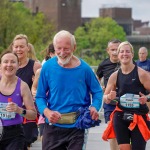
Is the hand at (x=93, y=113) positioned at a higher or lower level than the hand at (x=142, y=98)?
higher

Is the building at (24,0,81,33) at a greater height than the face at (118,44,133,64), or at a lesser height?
lesser

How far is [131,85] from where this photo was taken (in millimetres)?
7840

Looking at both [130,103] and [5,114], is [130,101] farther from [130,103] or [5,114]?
[5,114]

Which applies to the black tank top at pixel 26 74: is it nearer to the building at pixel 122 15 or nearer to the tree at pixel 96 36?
the tree at pixel 96 36

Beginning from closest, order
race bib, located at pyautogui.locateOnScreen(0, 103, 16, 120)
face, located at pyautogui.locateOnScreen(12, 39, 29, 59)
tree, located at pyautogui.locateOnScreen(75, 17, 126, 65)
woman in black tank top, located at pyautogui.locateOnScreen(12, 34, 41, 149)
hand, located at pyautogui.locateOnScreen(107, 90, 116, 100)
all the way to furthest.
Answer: race bib, located at pyautogui.locateOnScreen(0, 103, 16, 120) → hand, located at pyautogui.locateOnScreen(107, 90, 116, 100) → woman in black tank top, located at pyautogui.locateOnScreen(12, 34, 41, 149) → face, located at pyautogui.locateOnScreen(12, 39, 29, 59) → tree, located at pyautogui.locateOnScreen(75, 17, 126, 65)

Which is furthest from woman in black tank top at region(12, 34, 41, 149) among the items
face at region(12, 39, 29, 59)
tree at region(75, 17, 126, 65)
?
tree at region(75, 17, 126, 65)

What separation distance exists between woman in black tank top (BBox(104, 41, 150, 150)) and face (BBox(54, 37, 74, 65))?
148cm

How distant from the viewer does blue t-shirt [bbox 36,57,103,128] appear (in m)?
6.43

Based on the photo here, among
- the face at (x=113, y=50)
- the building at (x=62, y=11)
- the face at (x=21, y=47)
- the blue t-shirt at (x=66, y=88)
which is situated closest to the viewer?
the blue t-shirt at (x=66, y=88)

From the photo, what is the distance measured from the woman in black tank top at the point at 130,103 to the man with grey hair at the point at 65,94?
1.30 m

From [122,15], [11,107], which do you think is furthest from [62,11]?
[11,107]

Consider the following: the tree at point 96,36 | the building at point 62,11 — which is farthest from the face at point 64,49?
the building at point 62,11

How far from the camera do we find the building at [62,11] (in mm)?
119838

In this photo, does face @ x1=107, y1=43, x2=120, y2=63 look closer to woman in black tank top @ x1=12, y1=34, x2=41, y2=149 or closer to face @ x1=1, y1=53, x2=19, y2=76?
woman in black tank top @ x1=12, y1=34, x2=41, y2=149
